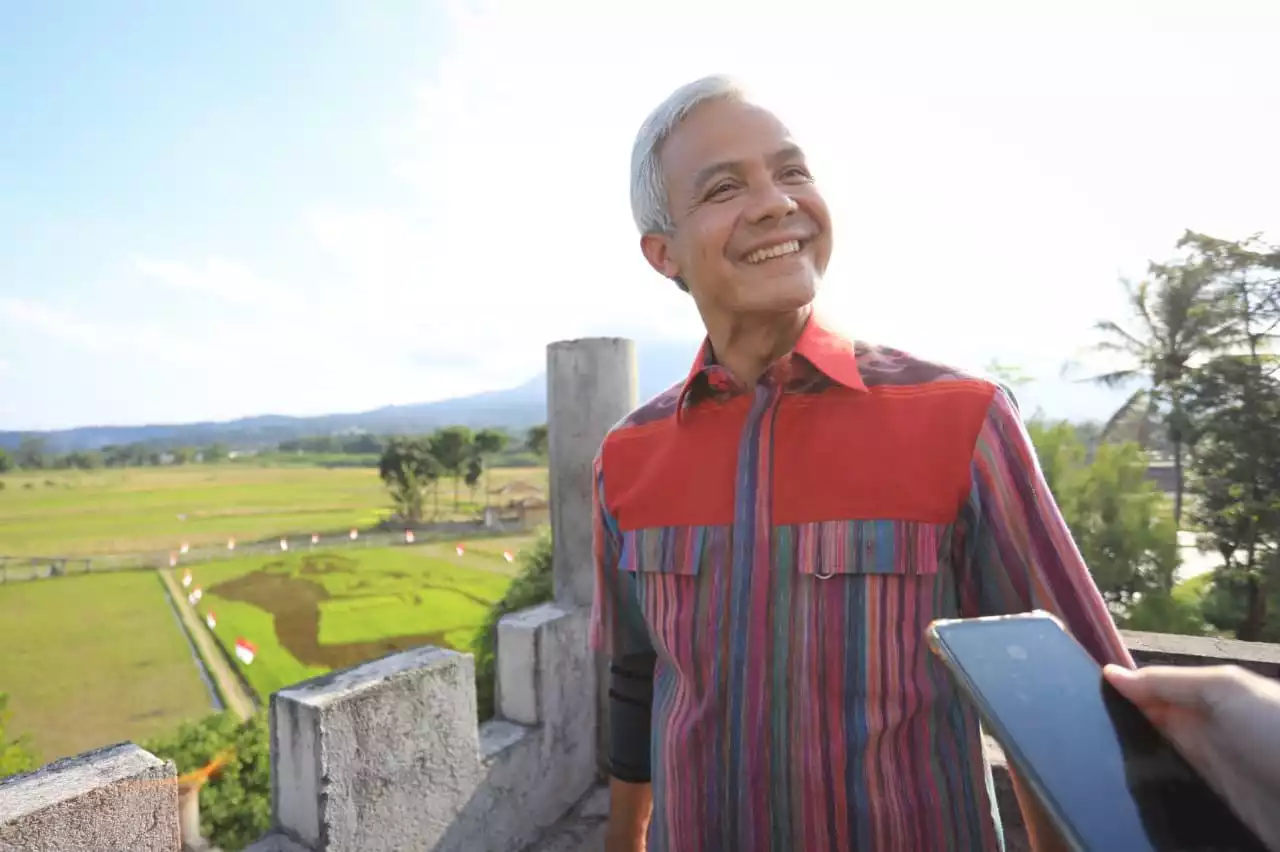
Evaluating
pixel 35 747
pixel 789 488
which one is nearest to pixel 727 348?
pixel 789 488

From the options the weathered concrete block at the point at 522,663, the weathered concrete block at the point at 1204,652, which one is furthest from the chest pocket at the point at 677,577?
the weathered concrete block at the point at 1204,652

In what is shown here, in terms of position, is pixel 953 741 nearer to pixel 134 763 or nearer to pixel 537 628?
pixel 134 763

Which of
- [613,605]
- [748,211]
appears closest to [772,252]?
[748,211]

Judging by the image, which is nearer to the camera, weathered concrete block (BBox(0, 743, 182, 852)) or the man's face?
the man's face

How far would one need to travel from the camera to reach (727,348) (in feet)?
4.58

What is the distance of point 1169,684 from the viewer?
521 mm

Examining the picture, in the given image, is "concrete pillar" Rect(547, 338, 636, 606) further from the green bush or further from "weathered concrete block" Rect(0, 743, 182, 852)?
the green bush

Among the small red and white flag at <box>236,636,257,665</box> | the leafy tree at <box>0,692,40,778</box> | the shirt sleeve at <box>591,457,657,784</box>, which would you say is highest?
the shirt sleeve at <box>591,457,657,784</box>

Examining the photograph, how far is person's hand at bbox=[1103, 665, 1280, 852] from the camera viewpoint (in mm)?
444

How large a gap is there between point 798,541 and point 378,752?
172 centimetres

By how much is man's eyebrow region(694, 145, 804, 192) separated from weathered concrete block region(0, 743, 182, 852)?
177 centimetres

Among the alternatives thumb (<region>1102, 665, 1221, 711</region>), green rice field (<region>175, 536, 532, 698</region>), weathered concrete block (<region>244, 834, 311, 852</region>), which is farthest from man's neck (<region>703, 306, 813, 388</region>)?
green rice field (<region>175, 536, 532, 698</region>)

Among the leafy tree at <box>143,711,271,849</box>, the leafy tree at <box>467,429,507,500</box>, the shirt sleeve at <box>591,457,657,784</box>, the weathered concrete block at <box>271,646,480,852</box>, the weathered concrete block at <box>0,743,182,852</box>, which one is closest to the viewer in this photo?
the weathered concrete block at <box>0,743,182,852</box>

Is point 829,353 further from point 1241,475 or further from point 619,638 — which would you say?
point 1241,475
